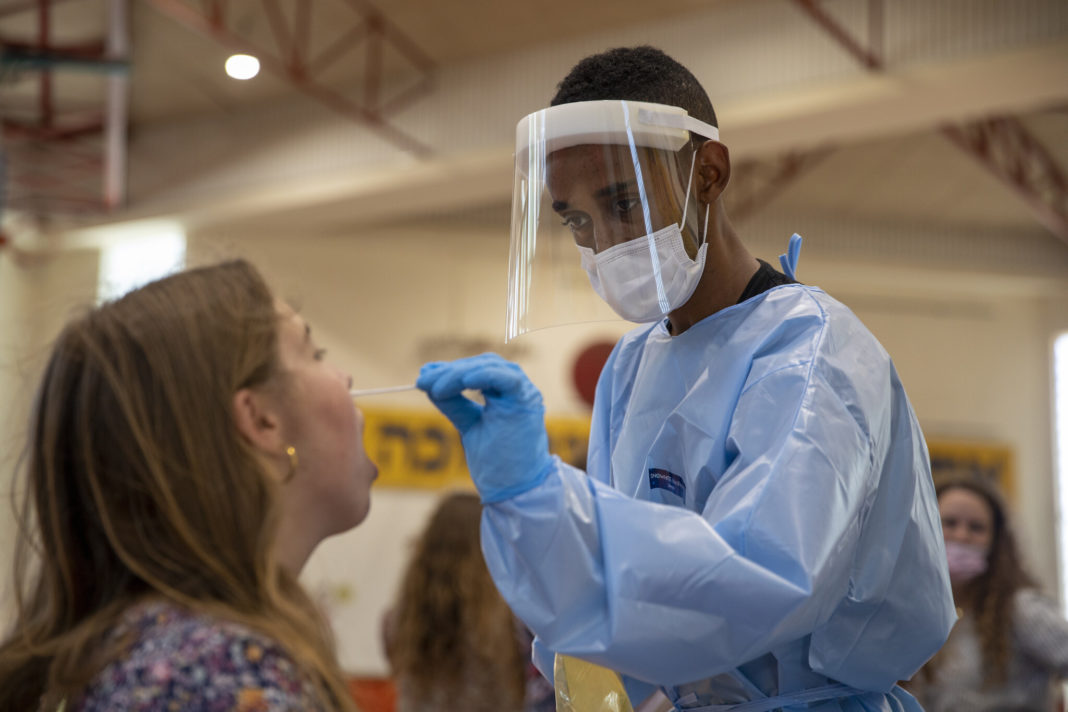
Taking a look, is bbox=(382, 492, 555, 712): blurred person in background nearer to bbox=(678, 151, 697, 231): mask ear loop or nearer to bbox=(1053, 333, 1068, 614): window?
bbox=(678, 151, 697, 231): mask ear loop

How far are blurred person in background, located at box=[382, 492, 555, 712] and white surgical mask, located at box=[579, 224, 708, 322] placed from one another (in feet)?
5.88

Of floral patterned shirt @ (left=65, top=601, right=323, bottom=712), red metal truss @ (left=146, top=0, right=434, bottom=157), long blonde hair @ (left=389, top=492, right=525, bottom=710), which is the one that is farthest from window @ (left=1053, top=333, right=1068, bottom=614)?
floral patterned shirt @ (left=65, top=601, right=323, bottom=712)

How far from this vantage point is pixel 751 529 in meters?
1.25

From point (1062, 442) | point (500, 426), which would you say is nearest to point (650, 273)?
point (500, 426)

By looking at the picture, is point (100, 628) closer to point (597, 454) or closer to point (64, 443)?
point (64, 443)

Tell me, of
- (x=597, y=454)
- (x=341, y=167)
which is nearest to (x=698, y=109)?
(x=597, y=454)

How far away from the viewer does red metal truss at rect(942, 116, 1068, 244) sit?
7570mm

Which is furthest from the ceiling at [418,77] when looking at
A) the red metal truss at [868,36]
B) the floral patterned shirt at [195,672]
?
the floral patterned shirt at [195,672]

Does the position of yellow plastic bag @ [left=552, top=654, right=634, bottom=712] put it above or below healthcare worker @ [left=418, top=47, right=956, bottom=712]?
below

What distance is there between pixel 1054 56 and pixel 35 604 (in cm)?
546

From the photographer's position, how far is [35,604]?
1.27m

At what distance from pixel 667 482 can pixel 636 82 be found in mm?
552

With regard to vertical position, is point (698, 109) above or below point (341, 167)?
below

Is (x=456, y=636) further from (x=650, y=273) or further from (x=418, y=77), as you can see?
(x=418, y=77)
